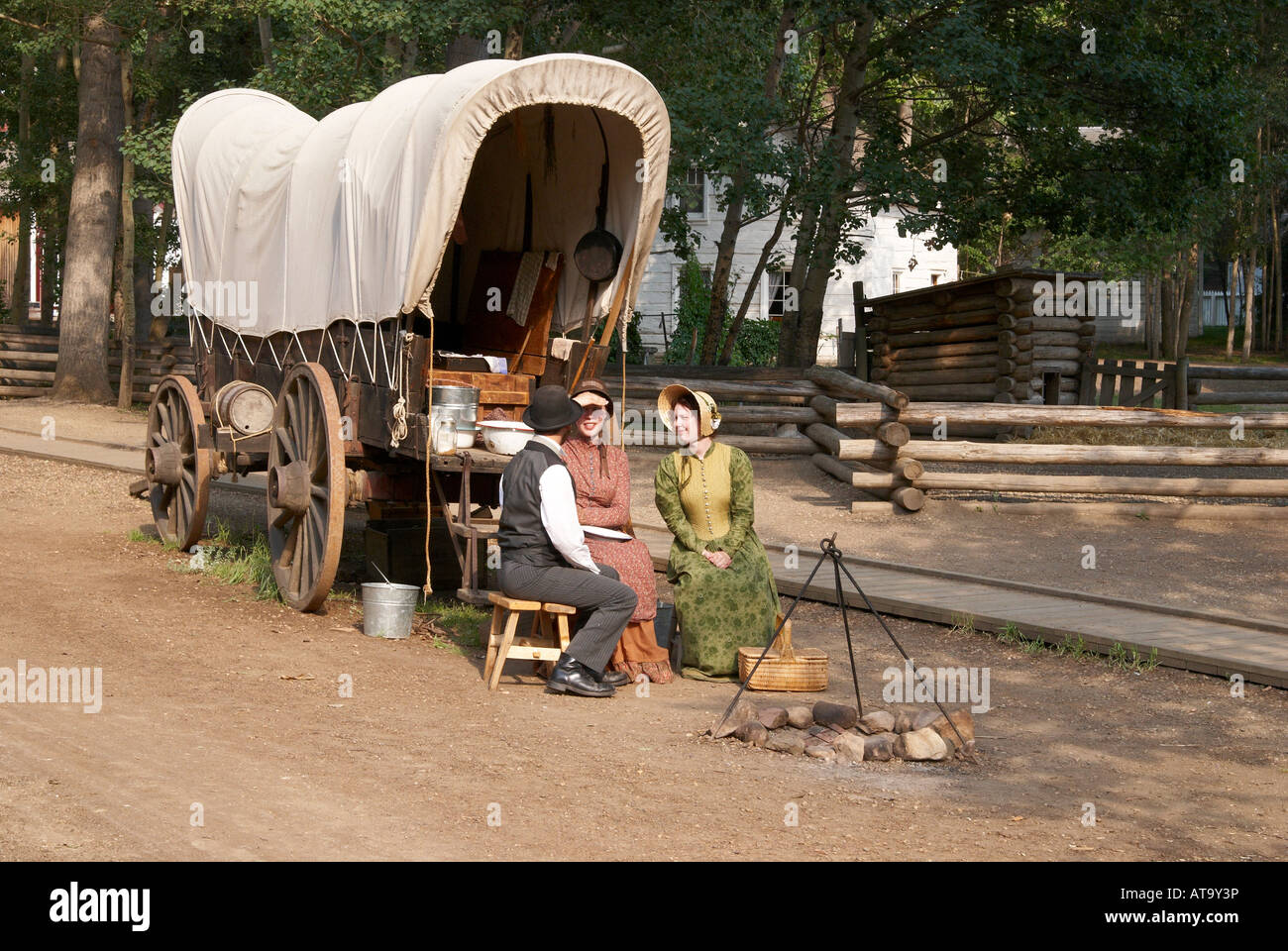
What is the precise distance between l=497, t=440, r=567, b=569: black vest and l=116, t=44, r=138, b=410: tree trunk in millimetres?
15266

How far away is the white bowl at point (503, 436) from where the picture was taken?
8.82m

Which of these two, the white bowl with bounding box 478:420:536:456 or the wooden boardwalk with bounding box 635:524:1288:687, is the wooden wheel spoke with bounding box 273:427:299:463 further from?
the wooden boardwalk with bounding box 635:524:1288:687

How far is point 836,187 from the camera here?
1767 centimetres

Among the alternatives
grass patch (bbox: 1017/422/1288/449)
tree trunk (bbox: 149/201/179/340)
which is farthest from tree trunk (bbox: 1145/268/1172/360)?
tree trunk (bbox: 149/201/179/340)

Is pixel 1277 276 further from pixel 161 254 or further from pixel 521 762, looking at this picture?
pixel 521 762

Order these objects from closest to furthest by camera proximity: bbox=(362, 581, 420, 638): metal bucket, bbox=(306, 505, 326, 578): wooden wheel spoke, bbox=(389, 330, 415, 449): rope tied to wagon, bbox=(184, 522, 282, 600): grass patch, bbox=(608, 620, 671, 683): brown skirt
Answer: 1. bbox=(608, 620, 671, 683): brown skirt
2. bbox=(389, 330, 415, 449): rope tied to wagon
3. bbox=(362, 581, 420, 638): metal bucket
4. bbox=(306, 505, 326, 578): wooden wheel spoke
5. bbox=(184, 522, 282, 600): grass patch

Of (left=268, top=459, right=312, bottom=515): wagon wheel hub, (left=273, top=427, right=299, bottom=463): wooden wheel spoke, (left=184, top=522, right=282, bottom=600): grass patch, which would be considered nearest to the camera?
(left=268, top=459, right=312, bottom=515): wagon wheel hub

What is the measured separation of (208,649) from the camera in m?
8.22

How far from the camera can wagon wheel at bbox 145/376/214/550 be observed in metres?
11.1

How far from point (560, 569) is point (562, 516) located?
0.93ft

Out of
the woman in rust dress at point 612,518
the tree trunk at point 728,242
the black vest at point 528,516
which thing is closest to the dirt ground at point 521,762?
the woman in rust dress at point 612,518

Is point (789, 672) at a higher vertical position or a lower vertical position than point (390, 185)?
lower

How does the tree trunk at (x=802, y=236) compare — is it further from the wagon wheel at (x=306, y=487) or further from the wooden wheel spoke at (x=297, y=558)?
the wooden wheel spoke at (x=297, y=558)

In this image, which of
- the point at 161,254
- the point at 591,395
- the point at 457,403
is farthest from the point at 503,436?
the point at 161,254
